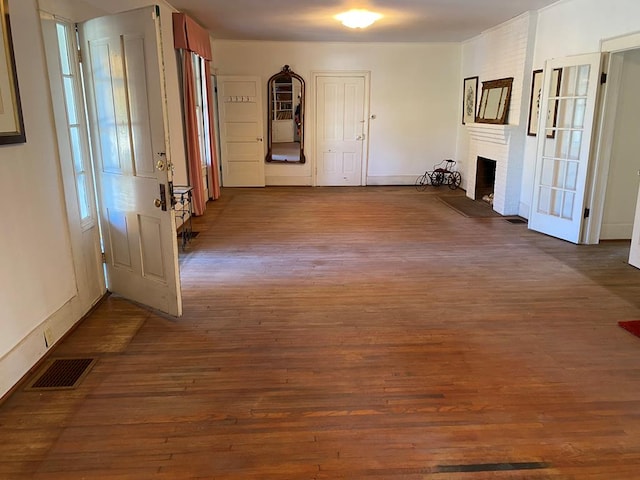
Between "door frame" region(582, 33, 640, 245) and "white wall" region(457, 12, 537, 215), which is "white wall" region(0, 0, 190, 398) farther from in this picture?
"white wall" region(457, 12, 537, 215)

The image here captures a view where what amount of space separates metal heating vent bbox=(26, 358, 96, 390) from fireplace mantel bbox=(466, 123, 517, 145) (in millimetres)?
6176

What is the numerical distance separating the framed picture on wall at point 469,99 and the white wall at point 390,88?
1.00 ft

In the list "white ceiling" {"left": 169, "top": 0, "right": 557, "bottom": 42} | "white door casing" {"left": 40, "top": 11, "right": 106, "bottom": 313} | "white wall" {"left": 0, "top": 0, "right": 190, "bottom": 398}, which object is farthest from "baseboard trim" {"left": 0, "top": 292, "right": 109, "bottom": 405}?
"white ceiling" {"left": 169, "top": 0, "right": 557, "bottom": 42}

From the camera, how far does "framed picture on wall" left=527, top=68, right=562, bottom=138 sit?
555 cm

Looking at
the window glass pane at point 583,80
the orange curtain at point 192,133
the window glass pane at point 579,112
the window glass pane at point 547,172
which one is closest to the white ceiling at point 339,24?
the orange curtain at point 192,133

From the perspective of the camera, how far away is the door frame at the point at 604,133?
16.1 feet

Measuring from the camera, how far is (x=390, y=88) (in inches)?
366

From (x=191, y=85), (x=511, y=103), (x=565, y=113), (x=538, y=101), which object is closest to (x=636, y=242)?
(x=565, y=113)

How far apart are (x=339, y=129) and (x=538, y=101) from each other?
13.4ft

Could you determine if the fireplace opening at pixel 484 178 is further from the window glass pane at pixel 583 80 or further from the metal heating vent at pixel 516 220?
the window glass pane at pixel 583 80

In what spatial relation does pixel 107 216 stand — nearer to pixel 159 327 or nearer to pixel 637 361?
pixel 159 327

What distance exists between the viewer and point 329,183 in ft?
31.8

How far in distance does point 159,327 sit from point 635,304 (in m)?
3.77

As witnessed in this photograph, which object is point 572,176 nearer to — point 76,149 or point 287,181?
point 76,149
